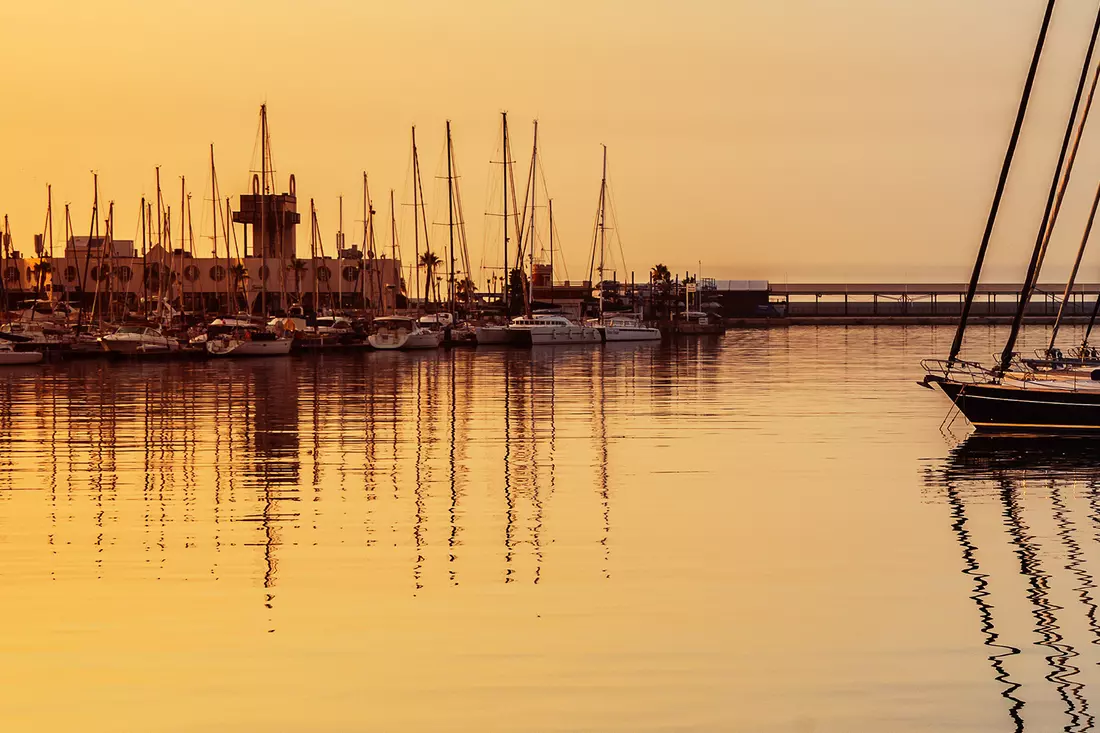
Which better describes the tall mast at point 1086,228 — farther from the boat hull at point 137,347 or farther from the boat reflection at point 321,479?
the boat hull at point 137,347

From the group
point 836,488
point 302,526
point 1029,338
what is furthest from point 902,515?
point 1029,338

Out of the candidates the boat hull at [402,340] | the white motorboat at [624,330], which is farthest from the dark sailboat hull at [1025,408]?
the white motorboat at [624,330]

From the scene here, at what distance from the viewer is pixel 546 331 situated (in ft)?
433

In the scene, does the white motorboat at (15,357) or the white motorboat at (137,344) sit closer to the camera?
the white motorboat at (15,357)

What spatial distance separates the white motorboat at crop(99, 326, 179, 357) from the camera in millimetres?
100438

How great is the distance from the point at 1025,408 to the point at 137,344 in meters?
72.2

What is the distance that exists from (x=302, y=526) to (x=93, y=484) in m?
8.06

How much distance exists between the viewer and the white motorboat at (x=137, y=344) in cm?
10044

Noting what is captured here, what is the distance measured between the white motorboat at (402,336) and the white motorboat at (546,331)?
8.42 metres

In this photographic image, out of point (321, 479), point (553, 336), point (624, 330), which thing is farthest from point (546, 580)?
point (624, 330)

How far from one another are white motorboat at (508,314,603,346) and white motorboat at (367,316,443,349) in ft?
27.6

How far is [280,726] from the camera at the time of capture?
525 inches

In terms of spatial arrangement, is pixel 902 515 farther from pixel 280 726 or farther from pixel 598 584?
pixel 280 726

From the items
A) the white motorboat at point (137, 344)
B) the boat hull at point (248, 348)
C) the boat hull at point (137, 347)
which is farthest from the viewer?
the boat hull at point (248, 348)
